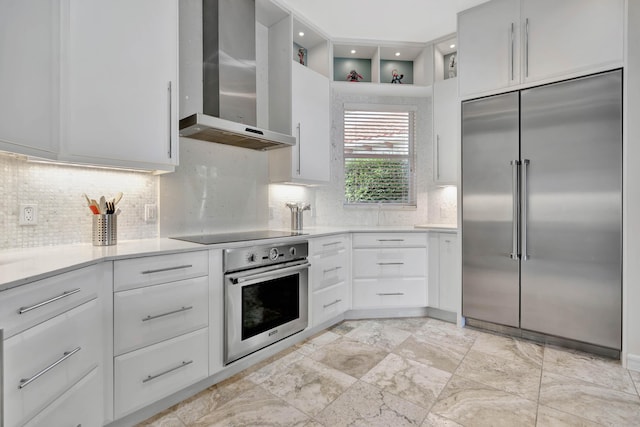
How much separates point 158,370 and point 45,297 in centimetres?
77

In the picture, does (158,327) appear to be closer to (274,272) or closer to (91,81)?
(274,272)

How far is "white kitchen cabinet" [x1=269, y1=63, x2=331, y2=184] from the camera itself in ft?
9.78

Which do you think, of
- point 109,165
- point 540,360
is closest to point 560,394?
point 540,360

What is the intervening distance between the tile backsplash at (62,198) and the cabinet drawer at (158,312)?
0.66 m

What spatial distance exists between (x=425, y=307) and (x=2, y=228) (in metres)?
3.28

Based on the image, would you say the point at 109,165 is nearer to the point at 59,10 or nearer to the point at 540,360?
the point at 59,10

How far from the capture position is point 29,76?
1364 millimetres

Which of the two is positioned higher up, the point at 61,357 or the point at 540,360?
the point at 61,357

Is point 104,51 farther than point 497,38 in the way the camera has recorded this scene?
No

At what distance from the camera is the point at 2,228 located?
1.60 metres

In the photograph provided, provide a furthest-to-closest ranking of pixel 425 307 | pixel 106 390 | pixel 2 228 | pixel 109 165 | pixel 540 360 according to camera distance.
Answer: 1. pixel 425 307
2. pixel 540 360
3. pixel 109 165
4. pixel 2 228
5. pixel 106 390

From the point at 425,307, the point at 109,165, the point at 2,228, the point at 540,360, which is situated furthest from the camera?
the point at 425,307

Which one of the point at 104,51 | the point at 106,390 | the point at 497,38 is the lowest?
the point at 106,390

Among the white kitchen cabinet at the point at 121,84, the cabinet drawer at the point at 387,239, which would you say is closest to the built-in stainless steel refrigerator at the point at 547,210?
the cabinet drawer at the point at 387,239
